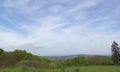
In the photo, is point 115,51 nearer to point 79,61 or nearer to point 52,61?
point 79,61

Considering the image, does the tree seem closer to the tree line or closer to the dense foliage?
the tree line

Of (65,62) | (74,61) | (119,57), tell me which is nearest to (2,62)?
(65,62)

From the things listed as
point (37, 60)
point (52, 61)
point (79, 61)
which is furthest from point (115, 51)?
point (37, 60)

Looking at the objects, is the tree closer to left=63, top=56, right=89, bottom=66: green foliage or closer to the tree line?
the tree line

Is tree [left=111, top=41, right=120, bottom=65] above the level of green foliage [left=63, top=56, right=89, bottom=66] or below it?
above

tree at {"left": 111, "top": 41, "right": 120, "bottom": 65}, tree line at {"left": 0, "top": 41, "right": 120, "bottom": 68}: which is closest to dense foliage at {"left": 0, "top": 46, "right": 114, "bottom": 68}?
tree line at {"left": 0, "top": 41, "right": 120, "bottom": 68}

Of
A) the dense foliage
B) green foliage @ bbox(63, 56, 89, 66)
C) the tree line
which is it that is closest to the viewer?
the dense foliage

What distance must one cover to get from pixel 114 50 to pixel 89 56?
193 inches

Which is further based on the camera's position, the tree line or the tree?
the tree

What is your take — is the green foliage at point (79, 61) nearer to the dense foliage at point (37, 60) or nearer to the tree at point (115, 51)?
the dense foliage at point (37, 60)

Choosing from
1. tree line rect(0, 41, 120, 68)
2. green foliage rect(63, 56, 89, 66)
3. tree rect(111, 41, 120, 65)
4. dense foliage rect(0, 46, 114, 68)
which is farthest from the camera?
tree rect(111, 41, 120, 65)

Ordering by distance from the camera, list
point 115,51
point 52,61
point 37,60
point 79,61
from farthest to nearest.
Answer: point 115,51 < point 79,61 < point 52,61 < point 37,60

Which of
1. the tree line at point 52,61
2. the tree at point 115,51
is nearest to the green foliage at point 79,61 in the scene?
the tree line at point 52,61

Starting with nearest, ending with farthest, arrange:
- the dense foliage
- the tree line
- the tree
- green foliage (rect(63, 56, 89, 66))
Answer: the dense foliage < the tree line < green foliage (rect(63, 56, 89, 66)) < the tree
